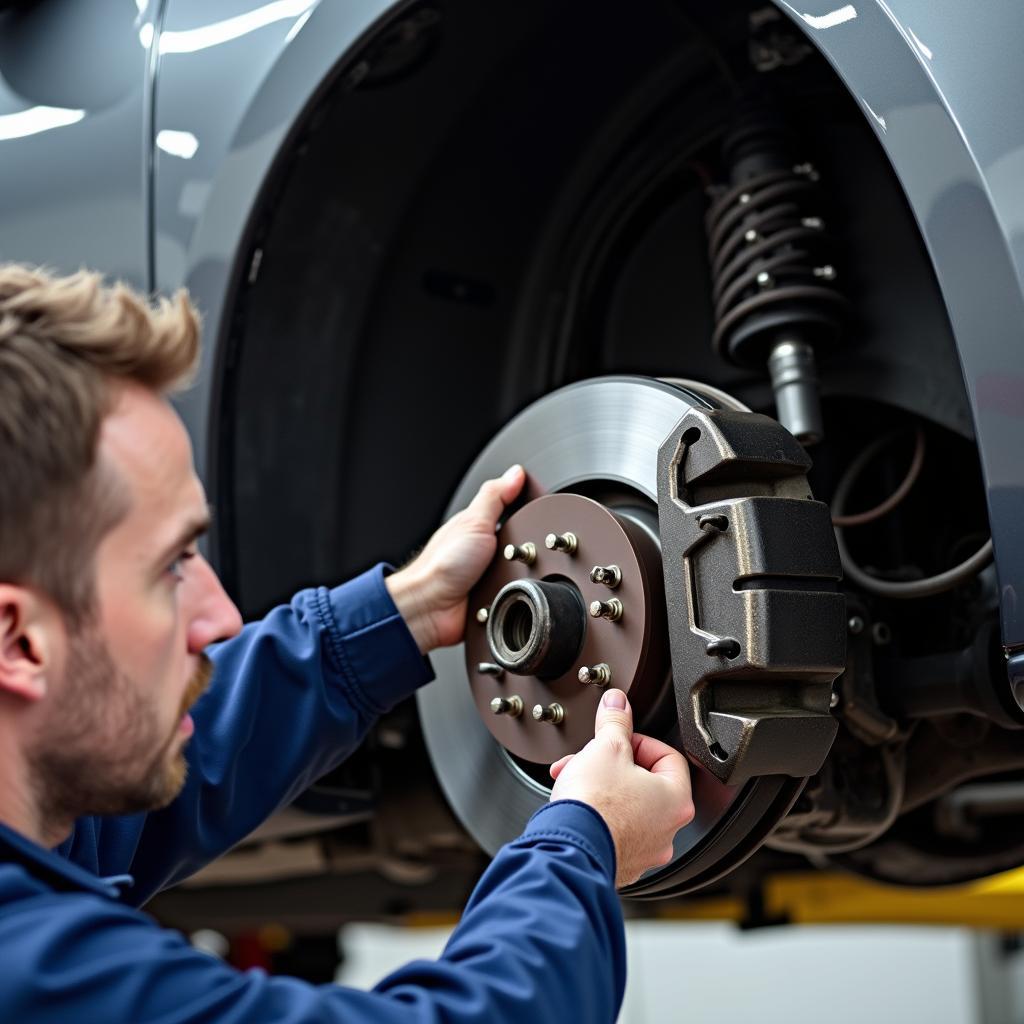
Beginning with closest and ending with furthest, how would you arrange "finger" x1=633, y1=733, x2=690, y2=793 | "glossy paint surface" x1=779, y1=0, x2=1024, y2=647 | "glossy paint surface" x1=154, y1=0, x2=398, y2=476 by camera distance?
"glossy paint surface" x1=779, y1=0, x2=1024, y2=647 < "finger" x1=633, y1=733, x2=690, y2=793 < "glossy paint surface" x1=154, y1=0, x2=398, y2=476

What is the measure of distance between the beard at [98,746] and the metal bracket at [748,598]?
290 mm

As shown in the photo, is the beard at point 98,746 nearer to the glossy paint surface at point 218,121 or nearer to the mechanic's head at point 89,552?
the mechanic's head at point 89,552

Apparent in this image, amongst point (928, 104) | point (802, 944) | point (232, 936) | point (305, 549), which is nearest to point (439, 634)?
point (305, 549)

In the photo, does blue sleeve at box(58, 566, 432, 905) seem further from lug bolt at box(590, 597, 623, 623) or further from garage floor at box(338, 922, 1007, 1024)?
garage floor at box(338, 922, 1007, 1024)

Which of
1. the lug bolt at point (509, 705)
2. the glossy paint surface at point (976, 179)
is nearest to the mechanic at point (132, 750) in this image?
the lug bolt at point (509, 705)

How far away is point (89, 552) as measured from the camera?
25.7 inches

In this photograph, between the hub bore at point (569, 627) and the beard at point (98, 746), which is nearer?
the beard at point (98, 746)

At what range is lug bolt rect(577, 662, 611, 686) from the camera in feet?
2.76

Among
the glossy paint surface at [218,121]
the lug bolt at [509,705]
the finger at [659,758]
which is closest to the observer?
the finger at [659,758]

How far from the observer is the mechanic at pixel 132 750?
23.1 inches

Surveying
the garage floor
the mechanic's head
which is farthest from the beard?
the garage floor

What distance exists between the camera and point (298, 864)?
1.36 m

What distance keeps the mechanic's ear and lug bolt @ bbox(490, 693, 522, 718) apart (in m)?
0.33

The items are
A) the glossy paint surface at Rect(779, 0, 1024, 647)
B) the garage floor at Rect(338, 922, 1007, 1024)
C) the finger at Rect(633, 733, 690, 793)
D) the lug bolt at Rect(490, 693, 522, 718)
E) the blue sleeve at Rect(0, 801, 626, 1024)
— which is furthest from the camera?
the garage floor at Rect(338, 922, 1007, 1024)
